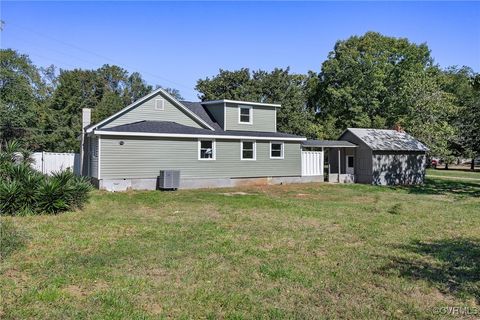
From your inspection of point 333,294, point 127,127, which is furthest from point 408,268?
point 127,127

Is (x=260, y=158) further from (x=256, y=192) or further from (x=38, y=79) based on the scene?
(x=38, y=79)

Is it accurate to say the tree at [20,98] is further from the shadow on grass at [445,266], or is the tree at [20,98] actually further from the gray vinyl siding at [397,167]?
the shadow on grass at [445,266]

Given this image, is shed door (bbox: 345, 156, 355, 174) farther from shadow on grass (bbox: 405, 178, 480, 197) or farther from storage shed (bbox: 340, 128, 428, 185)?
shadow on grass (bbox: 405, 178, 480, 197)

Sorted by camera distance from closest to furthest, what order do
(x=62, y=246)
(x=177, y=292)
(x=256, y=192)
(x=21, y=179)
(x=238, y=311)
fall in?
1. (x=238, y=311)
2. (x=177, y=292)
3. (x=62, y=246)
4. (x=21, y=179)
5. (x=256, y=192)

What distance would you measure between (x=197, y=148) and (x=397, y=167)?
12468 mm

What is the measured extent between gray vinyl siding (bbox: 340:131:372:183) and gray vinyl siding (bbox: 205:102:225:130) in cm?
790

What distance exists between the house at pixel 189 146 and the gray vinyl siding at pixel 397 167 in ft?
12.1

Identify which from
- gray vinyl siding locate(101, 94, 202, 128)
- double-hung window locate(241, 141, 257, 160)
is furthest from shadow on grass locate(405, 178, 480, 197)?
gray vinyl siding locate(101, 94, 202, 128)

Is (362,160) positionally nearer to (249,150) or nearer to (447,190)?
(447,190)

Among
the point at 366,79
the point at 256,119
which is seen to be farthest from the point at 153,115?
the point at 366,79

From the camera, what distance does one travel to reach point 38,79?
45656mm

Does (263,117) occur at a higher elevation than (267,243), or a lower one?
higher

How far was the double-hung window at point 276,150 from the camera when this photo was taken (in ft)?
70.6

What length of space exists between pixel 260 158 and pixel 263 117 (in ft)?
11.7
